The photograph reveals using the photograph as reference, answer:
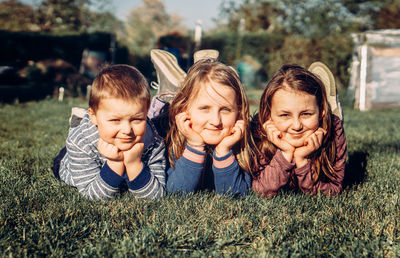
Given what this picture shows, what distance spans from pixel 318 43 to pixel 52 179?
1450 cm

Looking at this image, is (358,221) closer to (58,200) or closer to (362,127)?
(58,200)

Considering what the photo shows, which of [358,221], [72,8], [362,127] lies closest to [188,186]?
[358,221]

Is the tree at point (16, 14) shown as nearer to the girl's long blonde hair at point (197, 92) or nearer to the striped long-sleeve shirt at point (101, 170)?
the striped long-sleeve shirt at point (101, 170)

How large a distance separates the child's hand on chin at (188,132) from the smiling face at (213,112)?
0.03 metres

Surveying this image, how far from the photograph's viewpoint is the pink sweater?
264 cm

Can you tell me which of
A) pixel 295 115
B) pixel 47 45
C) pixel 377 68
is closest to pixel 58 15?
pixel 47 45

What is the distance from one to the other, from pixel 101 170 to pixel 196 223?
768mm

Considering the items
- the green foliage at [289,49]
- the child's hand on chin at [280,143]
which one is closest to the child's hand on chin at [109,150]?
the child's hand on chin at [280,143]

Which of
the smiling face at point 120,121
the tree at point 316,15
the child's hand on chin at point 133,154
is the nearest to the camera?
the smiling face at point 120,121

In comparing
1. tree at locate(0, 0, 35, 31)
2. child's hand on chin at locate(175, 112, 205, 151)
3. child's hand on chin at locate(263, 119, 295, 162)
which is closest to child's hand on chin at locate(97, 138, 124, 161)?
child's hand on chin at locate(175, 112, 205, 151)

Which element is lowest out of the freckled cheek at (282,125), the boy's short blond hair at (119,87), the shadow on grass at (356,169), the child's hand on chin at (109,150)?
the shadow on grass at (356,169)

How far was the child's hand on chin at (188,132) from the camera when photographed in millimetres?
2549

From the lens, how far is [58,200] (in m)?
2.56

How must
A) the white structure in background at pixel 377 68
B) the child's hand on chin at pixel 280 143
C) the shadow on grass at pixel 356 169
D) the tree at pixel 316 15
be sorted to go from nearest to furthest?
the child's hand on chin at pixel 280 143 → the shadow on grass at pixel 356 169 → the white structure in background at pixel 377 68 → the tree at pixel 316 15
